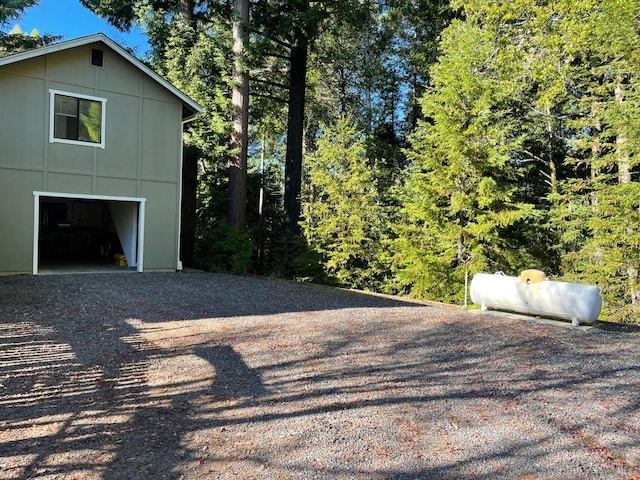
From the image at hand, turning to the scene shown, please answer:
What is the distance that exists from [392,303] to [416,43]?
41.2 feet

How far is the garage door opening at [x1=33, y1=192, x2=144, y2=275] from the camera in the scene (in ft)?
43.1

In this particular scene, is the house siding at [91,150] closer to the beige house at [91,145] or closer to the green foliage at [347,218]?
the beige house at [91,145]

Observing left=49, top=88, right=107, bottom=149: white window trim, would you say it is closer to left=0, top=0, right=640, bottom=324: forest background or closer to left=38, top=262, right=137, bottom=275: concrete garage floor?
left=38, top=262, right=137, bottom=275: concrete garage floor

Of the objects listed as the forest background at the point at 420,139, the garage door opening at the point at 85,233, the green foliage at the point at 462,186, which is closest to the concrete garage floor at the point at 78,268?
the garage door opening at the point at 85,233

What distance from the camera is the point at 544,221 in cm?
1370

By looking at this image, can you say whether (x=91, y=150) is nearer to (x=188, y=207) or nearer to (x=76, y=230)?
(x=188, y=207)

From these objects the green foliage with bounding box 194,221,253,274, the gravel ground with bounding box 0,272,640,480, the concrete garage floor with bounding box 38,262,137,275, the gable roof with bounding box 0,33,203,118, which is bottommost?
the gravel ground with bounding box 0,272,640,480

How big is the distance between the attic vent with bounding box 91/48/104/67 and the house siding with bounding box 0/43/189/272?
8 cm

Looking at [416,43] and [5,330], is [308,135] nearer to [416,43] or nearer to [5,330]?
[416,43]

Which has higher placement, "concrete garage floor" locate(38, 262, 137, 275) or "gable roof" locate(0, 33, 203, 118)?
"gable roof" locate(0, 33, 203, 118)

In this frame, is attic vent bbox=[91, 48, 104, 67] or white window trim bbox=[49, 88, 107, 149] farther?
attic vent bbox=[91, 48, 104, 67]

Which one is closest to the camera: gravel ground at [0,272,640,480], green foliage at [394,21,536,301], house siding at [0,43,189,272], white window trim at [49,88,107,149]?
gravel ground at [0,272,640,480]

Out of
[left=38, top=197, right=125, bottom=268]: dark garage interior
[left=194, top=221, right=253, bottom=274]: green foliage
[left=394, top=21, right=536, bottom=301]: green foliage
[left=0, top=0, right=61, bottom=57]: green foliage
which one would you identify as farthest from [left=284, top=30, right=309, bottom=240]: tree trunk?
[left=0, top=0, right=61, bottom=57]: green foliage

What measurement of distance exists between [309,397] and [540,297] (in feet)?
16.2
